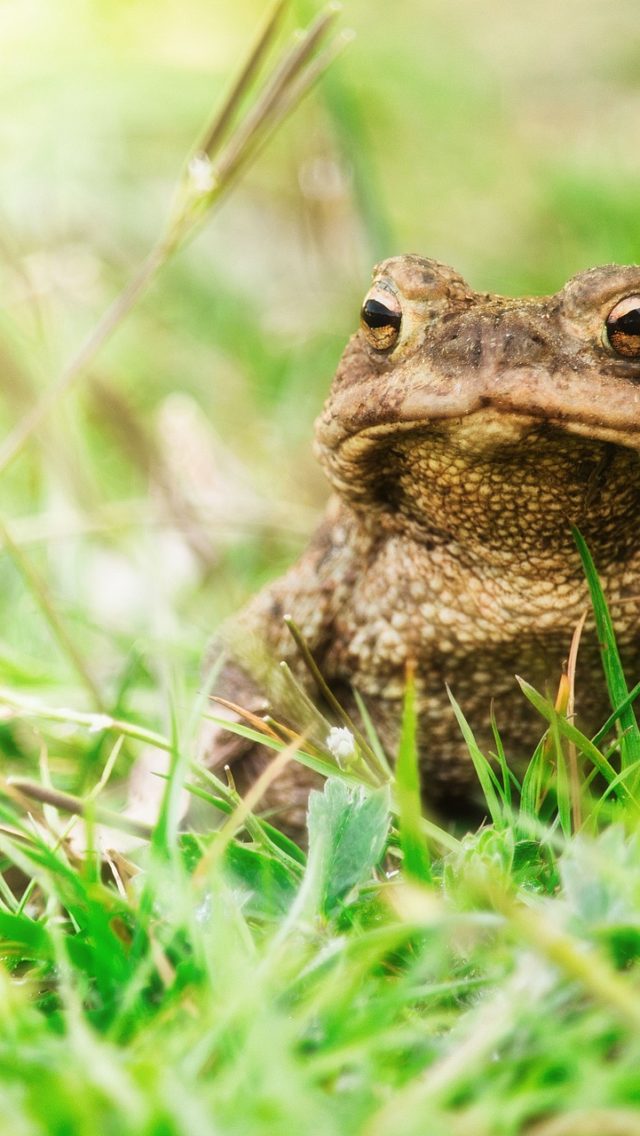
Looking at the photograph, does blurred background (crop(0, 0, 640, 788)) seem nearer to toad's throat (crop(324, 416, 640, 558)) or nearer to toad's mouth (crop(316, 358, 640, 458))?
toad's throat (crop(324, 416, 640, 558))

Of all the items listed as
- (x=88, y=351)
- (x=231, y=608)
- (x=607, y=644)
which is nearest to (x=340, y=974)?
(x=607, y=644)

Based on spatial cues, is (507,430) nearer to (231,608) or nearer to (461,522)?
(461,522)

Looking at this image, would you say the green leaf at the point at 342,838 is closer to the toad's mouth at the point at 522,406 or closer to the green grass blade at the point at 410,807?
the green grass blade at the point at 410,807

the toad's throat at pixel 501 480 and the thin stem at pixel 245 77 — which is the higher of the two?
the thin stem at pixel 245 77

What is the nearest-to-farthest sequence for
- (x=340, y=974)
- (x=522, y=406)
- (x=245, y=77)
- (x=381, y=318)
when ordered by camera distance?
(x=340, y=974), (x=522, y=406), (x=381, y=318), (x=245, y=77)

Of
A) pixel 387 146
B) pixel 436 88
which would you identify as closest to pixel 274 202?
pixel 387 146

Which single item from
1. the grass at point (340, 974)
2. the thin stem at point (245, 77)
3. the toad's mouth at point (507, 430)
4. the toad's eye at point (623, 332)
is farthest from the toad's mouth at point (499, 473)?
the thin stem at point (245, 77)
